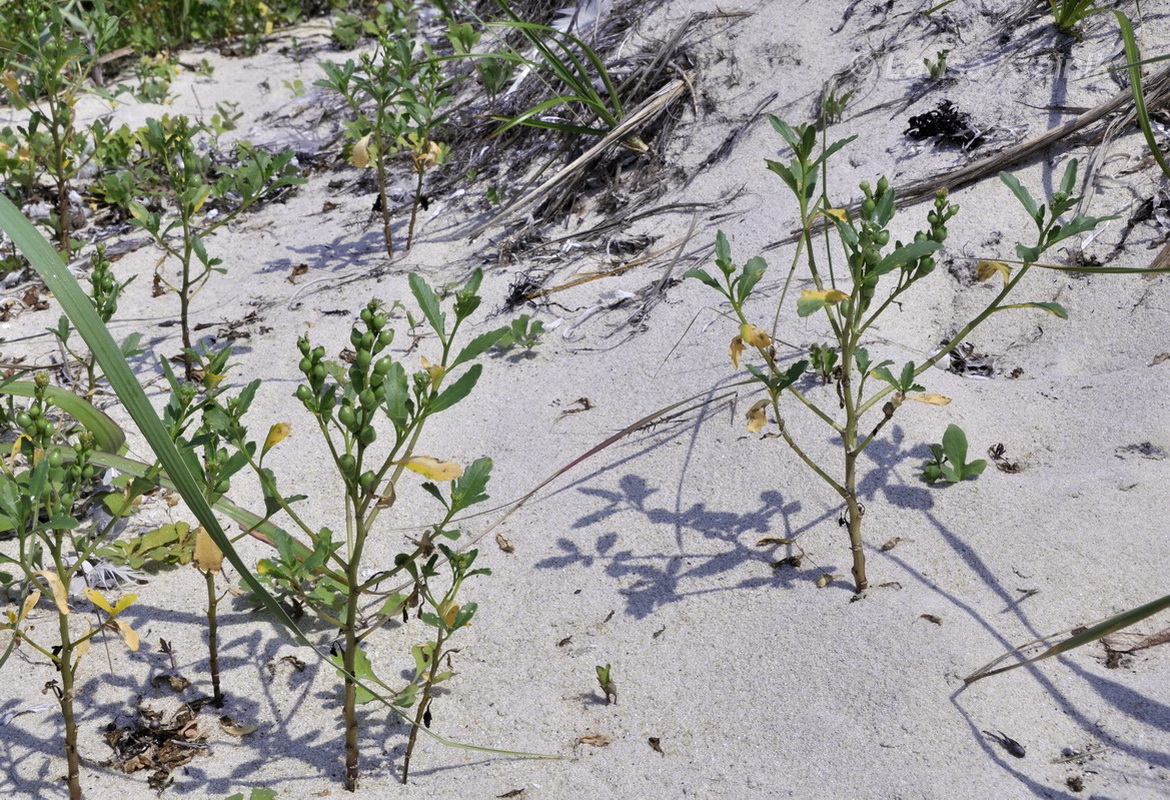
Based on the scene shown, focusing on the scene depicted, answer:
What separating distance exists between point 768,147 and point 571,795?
2.56 meters

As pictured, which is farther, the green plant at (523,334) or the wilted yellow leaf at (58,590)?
the green plant at (523,334)

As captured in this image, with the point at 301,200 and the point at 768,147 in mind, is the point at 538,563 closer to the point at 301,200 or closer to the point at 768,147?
the point at 768,147

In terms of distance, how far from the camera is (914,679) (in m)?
1.83

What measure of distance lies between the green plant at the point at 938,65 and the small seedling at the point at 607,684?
262cm

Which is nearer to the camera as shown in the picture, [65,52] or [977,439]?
[977,439]

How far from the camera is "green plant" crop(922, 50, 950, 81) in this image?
3.53 m

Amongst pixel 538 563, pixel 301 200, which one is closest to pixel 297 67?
pixel 301 200

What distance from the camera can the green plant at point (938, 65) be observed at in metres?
3.53

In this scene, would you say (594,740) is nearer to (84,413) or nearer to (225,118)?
(84,413)

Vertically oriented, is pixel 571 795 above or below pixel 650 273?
below

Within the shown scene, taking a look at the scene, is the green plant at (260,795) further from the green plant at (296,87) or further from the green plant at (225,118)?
the green plant at (296,87)

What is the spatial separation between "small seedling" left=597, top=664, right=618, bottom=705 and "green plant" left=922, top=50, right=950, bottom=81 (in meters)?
2.62

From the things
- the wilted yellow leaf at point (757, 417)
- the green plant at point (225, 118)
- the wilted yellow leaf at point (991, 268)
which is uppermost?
the green plant at point (225, 118)

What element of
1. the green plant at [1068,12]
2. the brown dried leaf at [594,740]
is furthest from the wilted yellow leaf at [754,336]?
the green plant at [1068,12]
